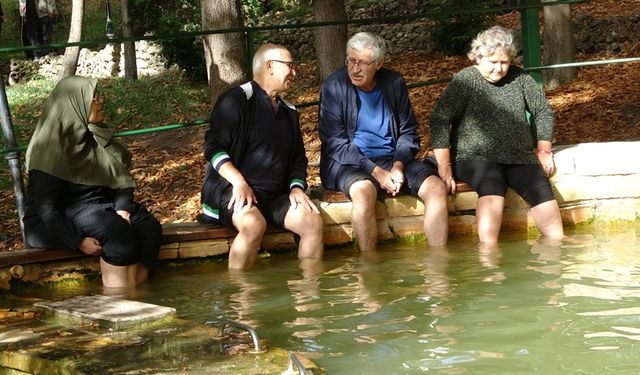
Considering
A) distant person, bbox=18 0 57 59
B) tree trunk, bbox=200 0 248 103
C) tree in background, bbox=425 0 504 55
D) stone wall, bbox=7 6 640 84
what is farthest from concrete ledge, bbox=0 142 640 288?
distant person, bbox=18 0 57 59

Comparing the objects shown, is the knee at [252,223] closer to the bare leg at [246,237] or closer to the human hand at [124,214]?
the bare leg at [246,237]

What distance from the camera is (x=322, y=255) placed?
6676 millimetres

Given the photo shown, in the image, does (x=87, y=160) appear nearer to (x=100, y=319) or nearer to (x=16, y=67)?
(x=100, y=319)

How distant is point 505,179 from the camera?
709cm

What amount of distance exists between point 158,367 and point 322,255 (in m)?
2.74

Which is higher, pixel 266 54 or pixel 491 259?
pixel 266 54

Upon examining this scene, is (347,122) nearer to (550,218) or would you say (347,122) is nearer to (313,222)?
(313,222)

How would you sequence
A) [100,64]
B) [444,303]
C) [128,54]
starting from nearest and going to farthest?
[444,303] < [128,54] < [100,64]

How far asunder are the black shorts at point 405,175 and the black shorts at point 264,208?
0.39 meters

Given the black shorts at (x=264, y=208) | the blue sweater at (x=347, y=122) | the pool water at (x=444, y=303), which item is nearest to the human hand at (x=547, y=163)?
the pool water at (x=444, y=303)

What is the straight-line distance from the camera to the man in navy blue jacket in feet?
22.2

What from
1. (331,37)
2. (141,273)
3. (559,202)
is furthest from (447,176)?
(331,37)

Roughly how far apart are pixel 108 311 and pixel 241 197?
5.19 feet

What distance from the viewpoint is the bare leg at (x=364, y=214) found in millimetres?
6672
